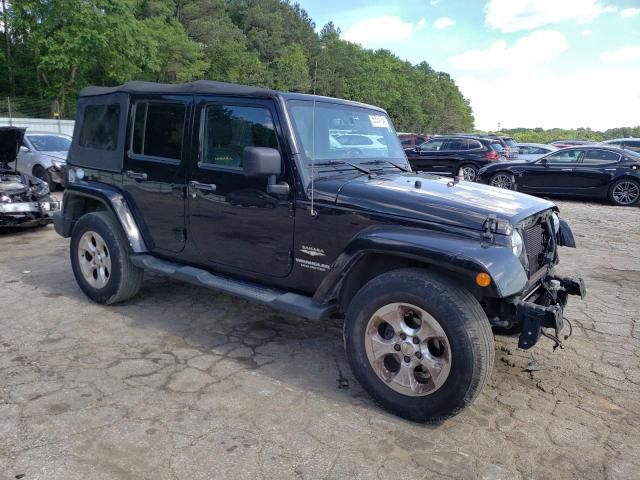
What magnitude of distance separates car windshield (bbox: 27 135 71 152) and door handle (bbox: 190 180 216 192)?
Answer: 373 inches

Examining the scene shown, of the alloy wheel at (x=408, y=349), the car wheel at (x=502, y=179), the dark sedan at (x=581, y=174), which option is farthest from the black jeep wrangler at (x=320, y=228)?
the car wheel at (x=502, y=179)

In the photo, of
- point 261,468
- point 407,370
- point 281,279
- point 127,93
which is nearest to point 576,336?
point 407,370

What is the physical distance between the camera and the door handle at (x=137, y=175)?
446cm

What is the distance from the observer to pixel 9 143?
768 cm

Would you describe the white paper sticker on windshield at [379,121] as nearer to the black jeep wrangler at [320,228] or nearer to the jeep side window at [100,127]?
the black jeep wrangler at [320,228]

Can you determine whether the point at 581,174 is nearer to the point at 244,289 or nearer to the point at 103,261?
the point at 244,289

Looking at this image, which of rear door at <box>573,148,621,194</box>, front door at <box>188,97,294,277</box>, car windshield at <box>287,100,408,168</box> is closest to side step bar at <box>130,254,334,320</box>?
front door at <box>188,97,294,277</box>

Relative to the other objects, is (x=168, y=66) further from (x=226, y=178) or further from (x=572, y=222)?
(x=226, y=178)

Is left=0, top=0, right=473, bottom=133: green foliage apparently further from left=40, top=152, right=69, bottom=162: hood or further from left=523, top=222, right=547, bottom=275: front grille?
left=40, top=152, right=69, bottom=162: hood

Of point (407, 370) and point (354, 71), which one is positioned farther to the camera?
point (354, 71)

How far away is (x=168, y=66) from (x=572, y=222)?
3810cm

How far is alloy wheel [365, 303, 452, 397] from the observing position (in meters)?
2.97

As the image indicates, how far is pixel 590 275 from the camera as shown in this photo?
633 centimetres

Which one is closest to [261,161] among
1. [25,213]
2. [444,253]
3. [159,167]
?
[444,253]
